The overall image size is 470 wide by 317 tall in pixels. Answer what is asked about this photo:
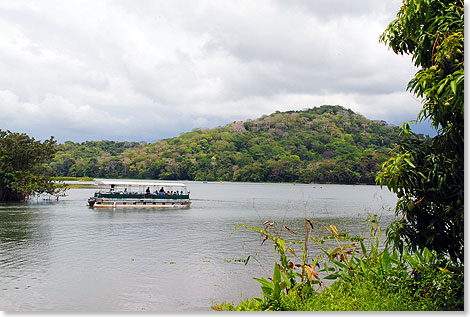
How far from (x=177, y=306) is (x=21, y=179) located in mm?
31106

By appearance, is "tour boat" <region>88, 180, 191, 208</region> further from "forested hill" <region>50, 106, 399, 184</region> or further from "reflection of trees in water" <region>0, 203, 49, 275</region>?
"forested hill" <region>50, 106, 399, 184</region>

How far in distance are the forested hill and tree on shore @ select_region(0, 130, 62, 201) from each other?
206 feet

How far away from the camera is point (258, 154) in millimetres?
118375

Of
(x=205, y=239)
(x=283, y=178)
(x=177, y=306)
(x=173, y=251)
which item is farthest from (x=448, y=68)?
(x=283, y=178)

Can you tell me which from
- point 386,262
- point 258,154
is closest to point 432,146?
point 386,262

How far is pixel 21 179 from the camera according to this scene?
1398 inches

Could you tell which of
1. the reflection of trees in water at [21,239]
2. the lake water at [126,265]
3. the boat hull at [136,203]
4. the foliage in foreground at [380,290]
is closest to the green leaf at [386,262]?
the foliage in foreground at [380,290]

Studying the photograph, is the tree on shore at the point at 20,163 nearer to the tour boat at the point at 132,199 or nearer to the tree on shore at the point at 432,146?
the tour boat at the point at 132,199

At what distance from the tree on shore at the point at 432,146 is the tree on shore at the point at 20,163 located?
114ft

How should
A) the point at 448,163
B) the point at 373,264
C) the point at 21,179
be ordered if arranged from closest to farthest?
the point at 448,163, the point at 373,264, the point at 21,179

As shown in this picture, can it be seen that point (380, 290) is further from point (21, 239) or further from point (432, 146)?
point (21, 239)

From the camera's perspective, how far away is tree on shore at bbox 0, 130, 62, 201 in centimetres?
3494

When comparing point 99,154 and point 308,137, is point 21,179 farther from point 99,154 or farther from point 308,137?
point 308,137

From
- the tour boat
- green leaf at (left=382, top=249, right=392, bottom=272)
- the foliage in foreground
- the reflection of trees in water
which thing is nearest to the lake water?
the reflection of trees in water
